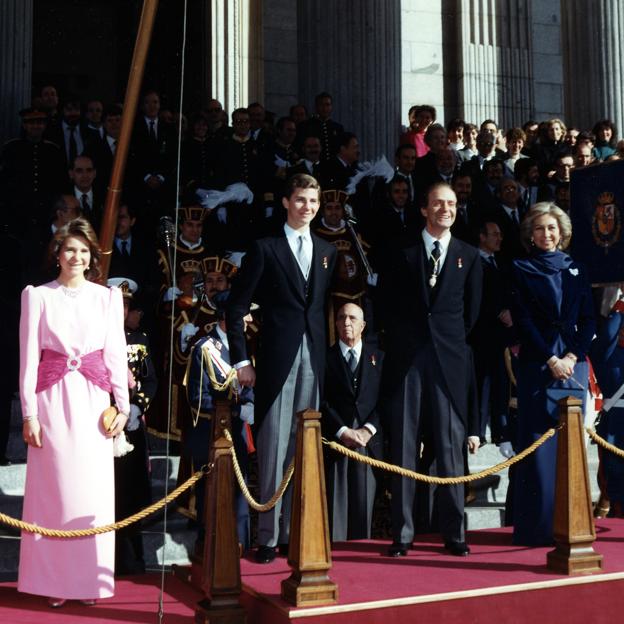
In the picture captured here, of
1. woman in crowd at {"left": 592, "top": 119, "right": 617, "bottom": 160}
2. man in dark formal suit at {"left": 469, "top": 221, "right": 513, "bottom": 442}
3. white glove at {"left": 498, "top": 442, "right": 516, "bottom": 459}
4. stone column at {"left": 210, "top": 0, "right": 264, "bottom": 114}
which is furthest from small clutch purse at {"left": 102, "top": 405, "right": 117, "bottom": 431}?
stone column at {"left": 210, "top": 0, "right": 264, "bottom": 114}

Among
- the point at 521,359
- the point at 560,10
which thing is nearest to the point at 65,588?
the point at 521,359

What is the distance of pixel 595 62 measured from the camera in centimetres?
1531

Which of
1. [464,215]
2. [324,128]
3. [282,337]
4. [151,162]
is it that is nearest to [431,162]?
[464,215]

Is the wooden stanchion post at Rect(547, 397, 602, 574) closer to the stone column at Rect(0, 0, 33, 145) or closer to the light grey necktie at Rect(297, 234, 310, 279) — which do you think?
the light grey necktie at Rect(297, 234, 310, 279)

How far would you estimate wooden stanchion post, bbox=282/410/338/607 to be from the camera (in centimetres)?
488

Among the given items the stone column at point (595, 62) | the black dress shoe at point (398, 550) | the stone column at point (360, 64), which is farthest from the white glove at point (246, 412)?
the stone column at point (595, 62)

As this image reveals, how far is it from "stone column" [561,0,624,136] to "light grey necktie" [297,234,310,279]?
1014 centimetres

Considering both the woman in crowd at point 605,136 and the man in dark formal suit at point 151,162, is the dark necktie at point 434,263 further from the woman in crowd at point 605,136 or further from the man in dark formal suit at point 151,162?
the woman in crowd at point 605,136

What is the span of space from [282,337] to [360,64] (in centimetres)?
791

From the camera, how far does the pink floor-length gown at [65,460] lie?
17.0 ft

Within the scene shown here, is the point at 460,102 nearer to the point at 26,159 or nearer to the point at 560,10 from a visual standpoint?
the point at 560,10

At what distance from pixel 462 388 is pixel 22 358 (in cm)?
243

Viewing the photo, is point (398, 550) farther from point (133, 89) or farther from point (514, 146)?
point (514, 146)

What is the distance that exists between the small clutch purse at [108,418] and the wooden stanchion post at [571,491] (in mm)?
2385
